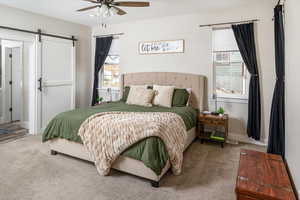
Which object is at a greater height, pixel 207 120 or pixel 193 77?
pixel 193 77

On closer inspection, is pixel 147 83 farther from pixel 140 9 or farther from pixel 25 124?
pixel 25 124

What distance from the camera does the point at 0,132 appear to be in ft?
14.5

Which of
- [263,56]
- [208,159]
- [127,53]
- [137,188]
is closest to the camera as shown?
[137,188]

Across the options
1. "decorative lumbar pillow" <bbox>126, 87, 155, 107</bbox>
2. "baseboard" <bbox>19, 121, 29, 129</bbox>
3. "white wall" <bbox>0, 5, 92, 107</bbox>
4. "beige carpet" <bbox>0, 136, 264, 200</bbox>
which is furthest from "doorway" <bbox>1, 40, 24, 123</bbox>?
"decorative lumbar pillow" <bbox>126, 87, 155, 107</bbox>

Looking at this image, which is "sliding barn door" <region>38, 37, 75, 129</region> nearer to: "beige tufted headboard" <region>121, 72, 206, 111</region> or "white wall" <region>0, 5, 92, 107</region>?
"white wall" <region>0, 5, 92, 107</region>

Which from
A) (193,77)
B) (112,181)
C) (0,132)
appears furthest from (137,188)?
(0,132)

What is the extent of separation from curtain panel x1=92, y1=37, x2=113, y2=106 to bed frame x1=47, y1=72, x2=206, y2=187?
86 centimetres

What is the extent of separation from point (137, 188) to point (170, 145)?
0.63m

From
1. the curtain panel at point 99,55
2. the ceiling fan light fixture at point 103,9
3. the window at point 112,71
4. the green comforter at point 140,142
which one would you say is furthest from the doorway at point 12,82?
the ceiling fan light fixture at point 103,9

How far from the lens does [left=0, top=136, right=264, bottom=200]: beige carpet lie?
2115 millimetres

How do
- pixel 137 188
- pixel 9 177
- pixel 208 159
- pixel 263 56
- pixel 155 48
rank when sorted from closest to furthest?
1. pixel 137 188
2. pixel 9 177
3. pixel 208 159
4. pixel 263 56
5. pixel 155 48

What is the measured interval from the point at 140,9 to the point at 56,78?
8.43 feet

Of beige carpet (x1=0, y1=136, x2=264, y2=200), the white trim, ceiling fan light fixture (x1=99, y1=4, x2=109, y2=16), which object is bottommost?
beige carpet (x1=0, y1=136, x2=264, y2=200)

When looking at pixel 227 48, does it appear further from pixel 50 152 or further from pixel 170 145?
pixel 50 152
